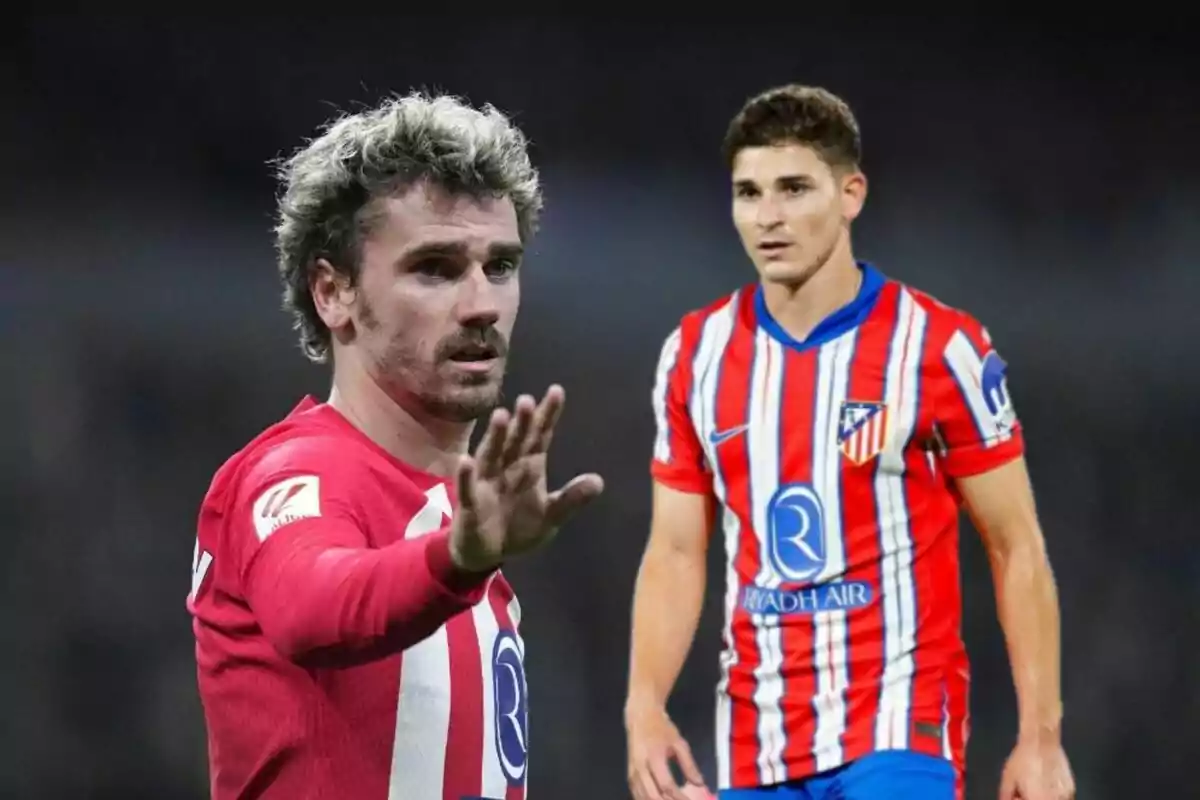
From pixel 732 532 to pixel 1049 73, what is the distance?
2.61 meters

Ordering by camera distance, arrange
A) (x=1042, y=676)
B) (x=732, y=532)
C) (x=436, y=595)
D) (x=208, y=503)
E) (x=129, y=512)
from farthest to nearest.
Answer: (x=129, y=512) → (x=732, y=532) → (x=1042, y=676) → (x=208, y=503) → (x=436, y=595)

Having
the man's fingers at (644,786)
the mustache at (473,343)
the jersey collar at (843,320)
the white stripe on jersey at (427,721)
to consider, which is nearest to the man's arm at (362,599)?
the white stripe on jersey at (427,721)

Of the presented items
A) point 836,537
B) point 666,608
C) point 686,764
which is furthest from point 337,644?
point 666,608

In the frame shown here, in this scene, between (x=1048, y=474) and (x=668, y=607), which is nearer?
(x=668, y=607)

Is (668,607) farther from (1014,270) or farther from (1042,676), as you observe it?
(1014,270)

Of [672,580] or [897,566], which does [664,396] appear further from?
[897,566]

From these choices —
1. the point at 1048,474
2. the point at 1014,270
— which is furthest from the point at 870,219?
the point at 1048,474

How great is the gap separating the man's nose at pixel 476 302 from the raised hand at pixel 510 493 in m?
0.30

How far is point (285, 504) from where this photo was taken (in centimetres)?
142

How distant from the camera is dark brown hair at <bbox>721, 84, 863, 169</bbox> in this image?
11.8 ft

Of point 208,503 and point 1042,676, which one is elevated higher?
point 208,503

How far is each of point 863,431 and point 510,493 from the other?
2099 millimetres

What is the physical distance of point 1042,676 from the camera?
10.4 ft

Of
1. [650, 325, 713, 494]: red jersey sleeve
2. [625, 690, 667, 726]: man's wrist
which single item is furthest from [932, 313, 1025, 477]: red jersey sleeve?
[625, 690, 667, 726]: man's wrist
